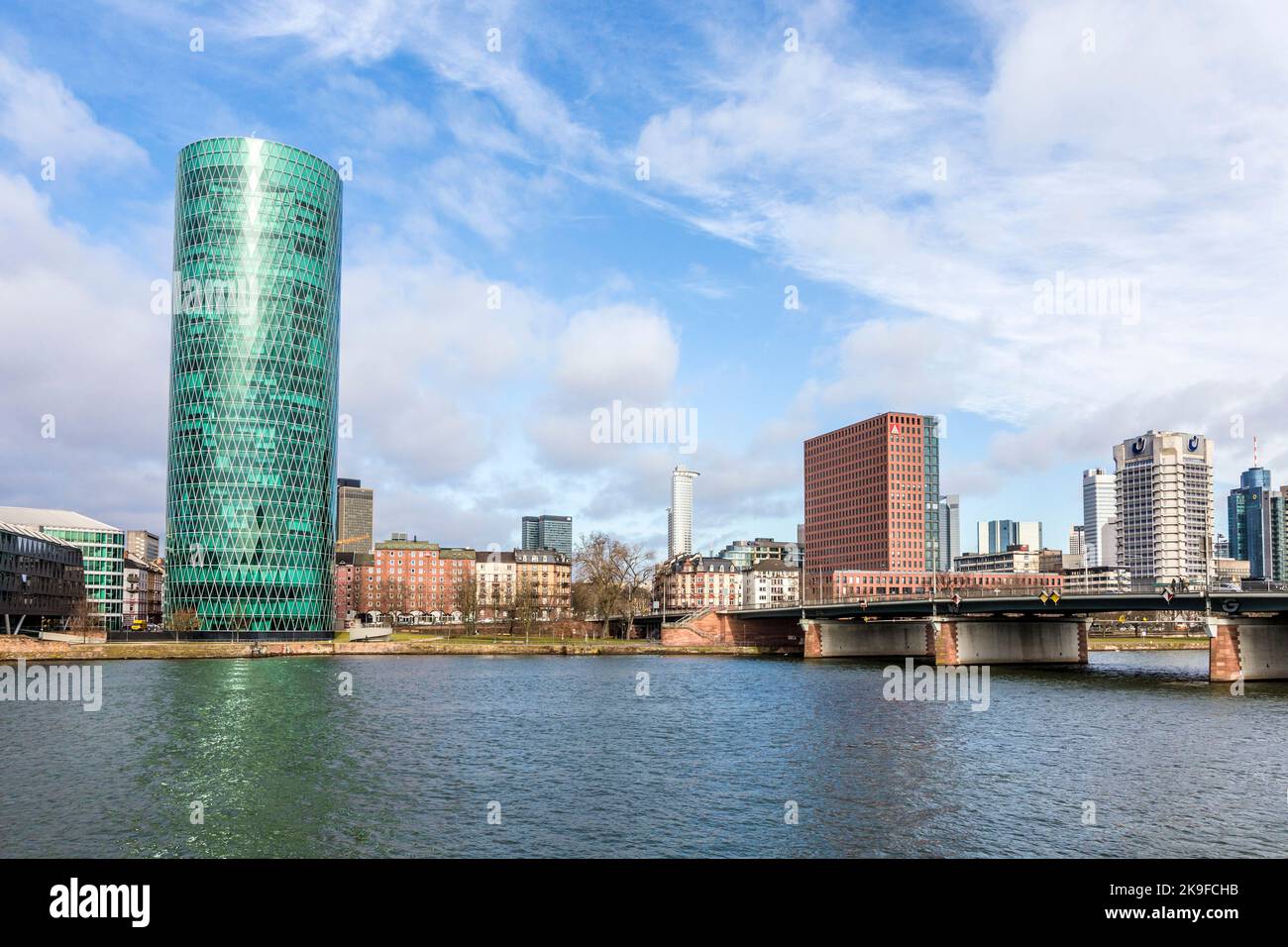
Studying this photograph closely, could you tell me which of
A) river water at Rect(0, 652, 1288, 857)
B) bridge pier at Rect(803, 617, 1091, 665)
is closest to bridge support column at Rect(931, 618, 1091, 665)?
bridge pier at Rect(803, 617, 1091, 665)

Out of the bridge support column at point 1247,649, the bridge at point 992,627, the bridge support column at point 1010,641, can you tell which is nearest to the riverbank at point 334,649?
the bridge at point 992,627

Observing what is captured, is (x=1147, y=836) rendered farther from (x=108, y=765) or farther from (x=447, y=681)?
(x=447, y=681)

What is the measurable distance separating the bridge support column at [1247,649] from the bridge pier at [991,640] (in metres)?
34.9

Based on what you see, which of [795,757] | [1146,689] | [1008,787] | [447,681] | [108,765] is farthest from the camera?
[447,681]

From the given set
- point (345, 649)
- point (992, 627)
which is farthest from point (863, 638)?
point (345, 649)

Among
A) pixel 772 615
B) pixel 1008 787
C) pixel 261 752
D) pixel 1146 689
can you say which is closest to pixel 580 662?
pixel 772 615

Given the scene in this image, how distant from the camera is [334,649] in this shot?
492 ft

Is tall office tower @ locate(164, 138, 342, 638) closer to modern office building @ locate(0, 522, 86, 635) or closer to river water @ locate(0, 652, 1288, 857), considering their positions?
modern office building @ locate(0, 522, 86, 635)

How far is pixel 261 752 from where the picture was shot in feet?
182

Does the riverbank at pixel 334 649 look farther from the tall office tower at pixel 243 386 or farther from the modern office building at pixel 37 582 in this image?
the tall office tower at pixel 243 386

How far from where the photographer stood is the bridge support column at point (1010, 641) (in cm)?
12912

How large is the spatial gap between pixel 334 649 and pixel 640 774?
111 m

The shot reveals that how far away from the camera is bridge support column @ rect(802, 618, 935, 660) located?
150 m
